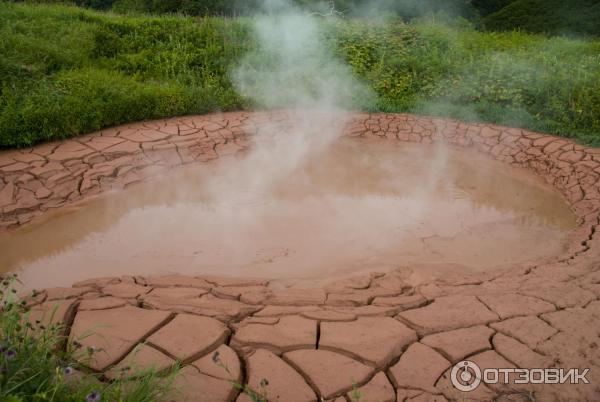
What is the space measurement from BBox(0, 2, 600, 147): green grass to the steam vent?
0.34 m

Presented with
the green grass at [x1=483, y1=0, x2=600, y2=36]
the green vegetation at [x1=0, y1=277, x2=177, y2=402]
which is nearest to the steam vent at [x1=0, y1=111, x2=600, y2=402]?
the green vegetation at [x1=0, y1=277, x2=177, y2=402]

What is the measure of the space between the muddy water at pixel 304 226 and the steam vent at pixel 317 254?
23 mm

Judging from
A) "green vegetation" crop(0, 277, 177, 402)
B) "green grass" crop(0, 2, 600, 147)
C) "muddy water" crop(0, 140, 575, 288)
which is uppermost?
"green grass" crop(0, 2, 600, 147)

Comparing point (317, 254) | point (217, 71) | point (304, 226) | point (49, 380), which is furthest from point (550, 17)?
point (49, 380)

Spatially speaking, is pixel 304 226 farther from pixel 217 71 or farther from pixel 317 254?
pixel 217 71

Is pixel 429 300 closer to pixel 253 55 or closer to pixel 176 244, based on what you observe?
pixel 176 244

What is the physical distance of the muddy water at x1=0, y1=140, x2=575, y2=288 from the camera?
3.99 meters

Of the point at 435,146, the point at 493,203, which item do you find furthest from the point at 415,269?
the point at 435,146

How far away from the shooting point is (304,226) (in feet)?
14.9

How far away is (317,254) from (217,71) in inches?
193

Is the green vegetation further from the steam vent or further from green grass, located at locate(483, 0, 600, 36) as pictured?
green grass, located at locate(483, 0, 600, 36)

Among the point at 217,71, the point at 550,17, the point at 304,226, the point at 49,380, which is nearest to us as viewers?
the point at 49,380

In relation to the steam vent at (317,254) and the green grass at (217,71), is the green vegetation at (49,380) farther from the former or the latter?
the green grass at (217,71)

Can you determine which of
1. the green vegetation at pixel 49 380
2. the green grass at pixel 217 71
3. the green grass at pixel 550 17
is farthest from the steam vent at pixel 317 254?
the green grass at pixel 550 17
